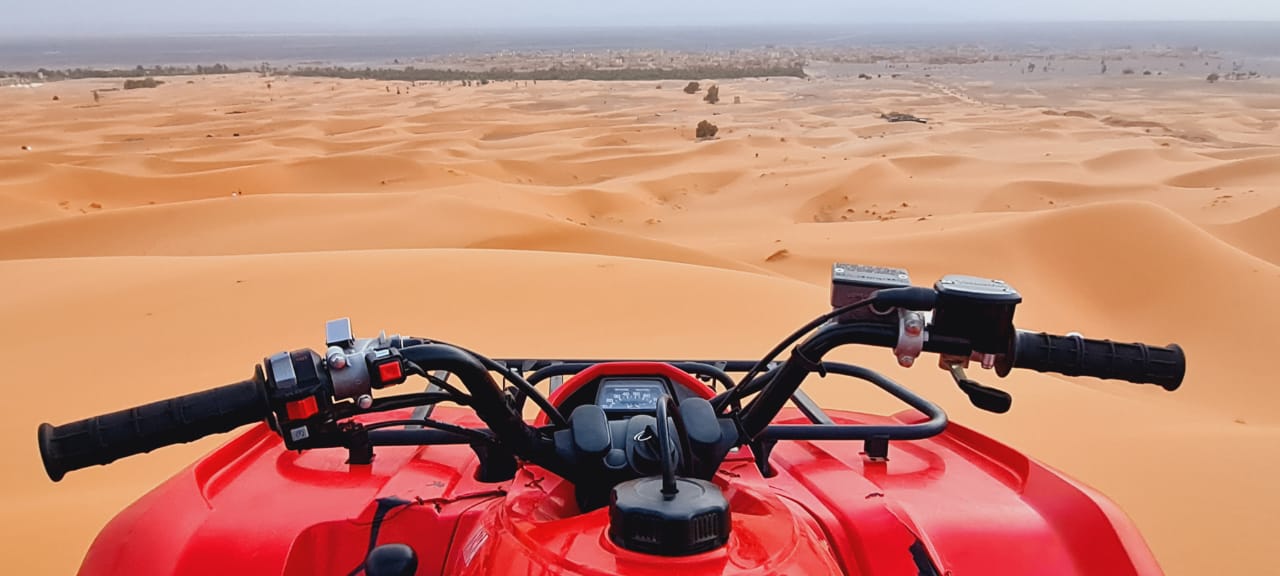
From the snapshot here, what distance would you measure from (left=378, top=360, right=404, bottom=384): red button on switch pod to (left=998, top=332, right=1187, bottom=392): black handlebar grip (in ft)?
3.53

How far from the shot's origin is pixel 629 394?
2199 mm

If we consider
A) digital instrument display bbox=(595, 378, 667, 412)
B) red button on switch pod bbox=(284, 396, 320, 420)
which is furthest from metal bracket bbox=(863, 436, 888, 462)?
red button on switch pod bbox=(284, 396, 320, 420)

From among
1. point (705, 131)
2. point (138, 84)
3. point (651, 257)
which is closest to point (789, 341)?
point (651, 257)

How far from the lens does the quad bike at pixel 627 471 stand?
54.1 inches

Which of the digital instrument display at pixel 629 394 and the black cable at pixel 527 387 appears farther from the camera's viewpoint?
the digital instrument display at pixel 629 394

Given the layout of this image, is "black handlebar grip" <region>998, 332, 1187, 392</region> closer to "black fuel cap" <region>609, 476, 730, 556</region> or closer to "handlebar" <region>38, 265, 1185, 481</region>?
"handlebar" <region>38, 265, 1185, 481</region>

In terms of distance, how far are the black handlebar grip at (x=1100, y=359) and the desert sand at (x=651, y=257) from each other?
2.30 metres

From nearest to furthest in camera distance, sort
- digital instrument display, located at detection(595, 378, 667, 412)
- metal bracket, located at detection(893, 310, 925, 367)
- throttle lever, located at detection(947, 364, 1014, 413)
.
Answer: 1. metal bracket, located at detection(893, 310, 925, 367)
2. throttle lever, located at detection(947, 364, 1014, 413)
3. digital instrument display, located at detection(595, 378, 667, 412)

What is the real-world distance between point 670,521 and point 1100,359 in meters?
0.86

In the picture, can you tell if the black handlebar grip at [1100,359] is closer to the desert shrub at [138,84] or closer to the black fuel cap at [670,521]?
the black fuel cap at [670,521]

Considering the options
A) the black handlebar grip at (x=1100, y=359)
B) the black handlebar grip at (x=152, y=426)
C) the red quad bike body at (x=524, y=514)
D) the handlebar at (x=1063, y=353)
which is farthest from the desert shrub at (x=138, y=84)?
the black handlebar grip at (x=1100, y=359)

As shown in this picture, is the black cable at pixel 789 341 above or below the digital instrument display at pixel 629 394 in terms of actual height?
above

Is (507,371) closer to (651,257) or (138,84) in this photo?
(651,257)

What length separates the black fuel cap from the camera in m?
1.23
